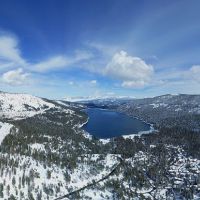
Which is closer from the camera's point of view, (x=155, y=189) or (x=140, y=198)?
(x=140, y=198)

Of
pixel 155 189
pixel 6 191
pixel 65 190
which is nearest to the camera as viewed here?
pixel 6 191

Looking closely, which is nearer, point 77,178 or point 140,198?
point 140,198

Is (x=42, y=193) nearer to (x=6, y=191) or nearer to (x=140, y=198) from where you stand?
(x=6, y=191)

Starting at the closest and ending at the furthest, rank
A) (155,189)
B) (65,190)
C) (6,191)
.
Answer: (6,191) < (65,190) < (155,189)

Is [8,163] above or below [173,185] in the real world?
above

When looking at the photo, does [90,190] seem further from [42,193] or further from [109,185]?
[42,193]

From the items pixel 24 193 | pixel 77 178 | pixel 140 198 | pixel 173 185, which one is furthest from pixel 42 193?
pixel 173 185

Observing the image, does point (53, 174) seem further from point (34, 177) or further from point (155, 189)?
point (155, 189)

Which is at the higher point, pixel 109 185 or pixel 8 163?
pixel 8 163

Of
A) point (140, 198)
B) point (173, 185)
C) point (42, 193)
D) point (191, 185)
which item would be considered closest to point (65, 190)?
point (42, 193)
